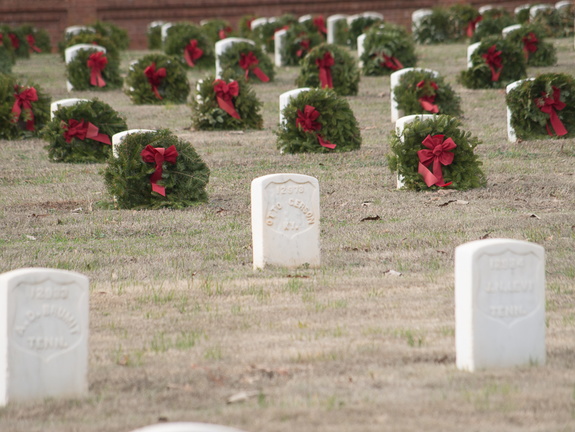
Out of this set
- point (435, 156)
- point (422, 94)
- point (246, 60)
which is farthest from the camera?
point (246, 60)

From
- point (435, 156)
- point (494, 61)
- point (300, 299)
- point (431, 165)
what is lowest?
point (300, 299)

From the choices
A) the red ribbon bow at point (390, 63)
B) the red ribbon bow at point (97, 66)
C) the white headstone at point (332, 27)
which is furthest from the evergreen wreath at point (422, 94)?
the white headstone at point (332, 27)

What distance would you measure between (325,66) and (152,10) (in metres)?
14.8

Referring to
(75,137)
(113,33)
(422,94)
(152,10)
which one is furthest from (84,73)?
(152,10)

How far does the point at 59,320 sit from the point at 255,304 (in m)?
2.01

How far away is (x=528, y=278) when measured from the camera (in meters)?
4.88

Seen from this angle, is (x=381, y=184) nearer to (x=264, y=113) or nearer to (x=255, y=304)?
(x=255, y=304)

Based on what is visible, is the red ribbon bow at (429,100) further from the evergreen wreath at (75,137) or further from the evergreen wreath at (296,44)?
the evergreen wreath at (296,44)

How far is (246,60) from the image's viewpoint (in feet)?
61.0

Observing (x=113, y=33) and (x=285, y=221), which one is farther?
(x=113, y=33)

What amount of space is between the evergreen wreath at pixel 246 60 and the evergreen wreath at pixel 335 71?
1697mm

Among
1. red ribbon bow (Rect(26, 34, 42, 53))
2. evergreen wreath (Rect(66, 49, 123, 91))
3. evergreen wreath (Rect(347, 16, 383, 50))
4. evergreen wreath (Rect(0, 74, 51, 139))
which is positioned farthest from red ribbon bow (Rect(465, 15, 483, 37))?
evergreen wreath (Rect(0, 74, 51, 139))

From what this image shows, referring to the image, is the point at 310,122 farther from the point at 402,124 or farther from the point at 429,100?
the point at 429,100

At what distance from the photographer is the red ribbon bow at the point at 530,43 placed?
741 inches
